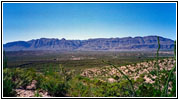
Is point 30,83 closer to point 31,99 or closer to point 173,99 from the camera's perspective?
point 31,99

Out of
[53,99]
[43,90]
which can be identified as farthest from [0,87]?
[43,90]

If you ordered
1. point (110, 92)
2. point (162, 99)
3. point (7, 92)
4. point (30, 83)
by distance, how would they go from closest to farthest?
point (162, 99) → point (7, 92) → point (110, 92) → point (30, 83)

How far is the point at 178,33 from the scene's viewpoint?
8.62ft

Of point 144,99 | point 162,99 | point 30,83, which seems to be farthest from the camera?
point 30,83

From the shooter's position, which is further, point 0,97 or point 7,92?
point 7,92

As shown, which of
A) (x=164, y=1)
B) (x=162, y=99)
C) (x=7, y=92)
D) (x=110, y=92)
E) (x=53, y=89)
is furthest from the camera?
(x=53, y=89)

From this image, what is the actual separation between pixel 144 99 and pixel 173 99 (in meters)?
0.37

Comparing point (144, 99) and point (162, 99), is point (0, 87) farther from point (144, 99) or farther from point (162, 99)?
point (162, 99)

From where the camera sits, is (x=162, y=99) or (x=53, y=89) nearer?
(x=162, y=99)

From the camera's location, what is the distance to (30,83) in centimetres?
623

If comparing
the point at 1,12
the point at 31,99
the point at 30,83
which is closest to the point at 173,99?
the point at 31,99

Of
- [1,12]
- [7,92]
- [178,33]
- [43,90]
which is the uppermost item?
[1,12]

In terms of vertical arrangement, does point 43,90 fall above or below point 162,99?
below

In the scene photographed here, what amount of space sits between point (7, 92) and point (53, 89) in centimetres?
187
